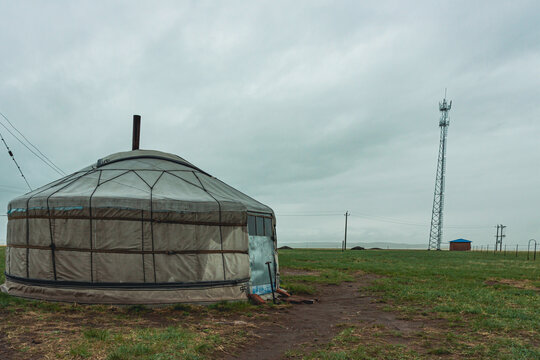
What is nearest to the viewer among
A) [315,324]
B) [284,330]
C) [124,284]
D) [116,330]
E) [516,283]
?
[116,330]

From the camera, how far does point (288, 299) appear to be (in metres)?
9.71

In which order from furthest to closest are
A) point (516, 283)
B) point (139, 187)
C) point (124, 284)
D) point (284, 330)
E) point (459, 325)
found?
1. point (516, 283)
2. point (139, 187)
3. point (124, 284)
4. point (459, 325)
5. point (284, 330)

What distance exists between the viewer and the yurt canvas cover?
789 centimetres

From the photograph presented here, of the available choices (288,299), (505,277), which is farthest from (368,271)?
(288,299)

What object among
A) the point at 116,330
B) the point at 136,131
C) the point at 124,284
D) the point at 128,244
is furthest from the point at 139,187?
the point at 136,131

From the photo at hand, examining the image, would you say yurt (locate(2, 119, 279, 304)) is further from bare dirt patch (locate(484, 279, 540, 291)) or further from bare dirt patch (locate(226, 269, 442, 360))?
bare dirt patch (locate(484, 279, 540, 291))

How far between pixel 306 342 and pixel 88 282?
459 centimetres

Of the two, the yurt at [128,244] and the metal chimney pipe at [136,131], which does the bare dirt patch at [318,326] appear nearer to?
the yurt at [128,244]

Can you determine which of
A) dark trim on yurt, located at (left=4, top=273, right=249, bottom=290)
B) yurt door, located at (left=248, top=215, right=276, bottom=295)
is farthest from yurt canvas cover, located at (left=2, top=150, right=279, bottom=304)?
yurt door, located at (left=248, top=215, right=276, bottom=295)

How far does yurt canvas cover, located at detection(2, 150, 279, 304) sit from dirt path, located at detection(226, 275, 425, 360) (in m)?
1.64

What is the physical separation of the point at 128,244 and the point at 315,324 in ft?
13.0

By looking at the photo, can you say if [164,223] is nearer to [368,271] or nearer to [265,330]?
[265,330]

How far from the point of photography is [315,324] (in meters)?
7.24

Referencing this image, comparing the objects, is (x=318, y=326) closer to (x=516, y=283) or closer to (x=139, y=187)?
(x=139, y=187)
